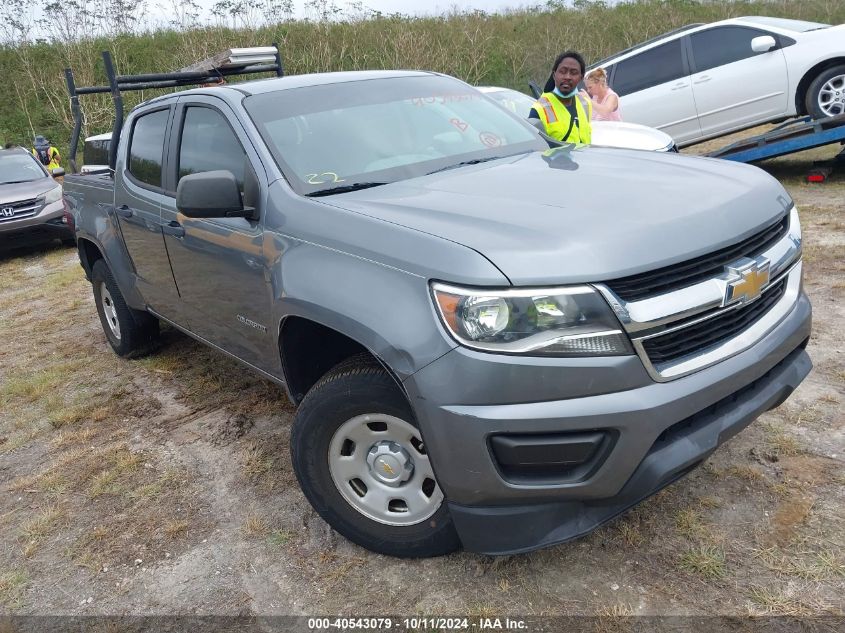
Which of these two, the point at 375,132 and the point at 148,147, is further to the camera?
the point at 148,147

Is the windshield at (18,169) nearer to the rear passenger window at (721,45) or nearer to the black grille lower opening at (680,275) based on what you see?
the rear passenger window at (721,45)

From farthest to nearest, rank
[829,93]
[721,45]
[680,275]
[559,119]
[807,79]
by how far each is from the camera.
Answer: [721,45] → [807,79] → [829,93] → [559,119] → [680,275]

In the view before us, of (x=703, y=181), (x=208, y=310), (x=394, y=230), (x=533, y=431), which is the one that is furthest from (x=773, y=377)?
(x=208, y=310)

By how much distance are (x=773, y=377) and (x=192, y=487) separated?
101 inches

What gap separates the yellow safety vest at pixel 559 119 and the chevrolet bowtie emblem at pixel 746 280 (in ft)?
9.50

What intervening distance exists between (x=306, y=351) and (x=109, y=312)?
298 cm

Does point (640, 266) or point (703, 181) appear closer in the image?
point (640, 266)

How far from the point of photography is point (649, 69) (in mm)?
9016

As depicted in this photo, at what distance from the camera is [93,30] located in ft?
63.6

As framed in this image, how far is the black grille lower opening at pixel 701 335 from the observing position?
2.06m

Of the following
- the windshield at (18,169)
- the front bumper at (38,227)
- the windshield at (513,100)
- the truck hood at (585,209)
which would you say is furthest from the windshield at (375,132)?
the windshield at (18,169)

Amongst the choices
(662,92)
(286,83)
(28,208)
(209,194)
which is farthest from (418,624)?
(28,208)

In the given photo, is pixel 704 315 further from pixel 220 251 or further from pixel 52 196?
pixel 52 196

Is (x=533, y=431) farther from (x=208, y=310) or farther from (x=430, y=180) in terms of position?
(x=208, y=310)
